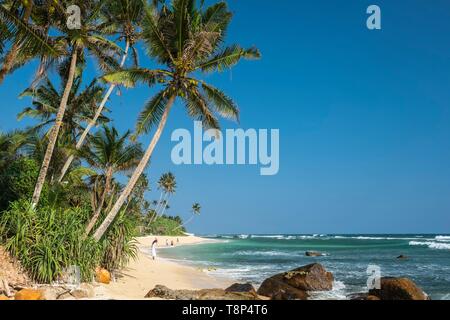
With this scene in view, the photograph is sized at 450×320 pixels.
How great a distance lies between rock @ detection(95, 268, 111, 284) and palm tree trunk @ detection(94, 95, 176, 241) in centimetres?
119

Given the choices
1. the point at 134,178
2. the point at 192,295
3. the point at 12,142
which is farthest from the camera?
the point at 12,142

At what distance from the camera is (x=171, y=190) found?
→ 87.3 meters

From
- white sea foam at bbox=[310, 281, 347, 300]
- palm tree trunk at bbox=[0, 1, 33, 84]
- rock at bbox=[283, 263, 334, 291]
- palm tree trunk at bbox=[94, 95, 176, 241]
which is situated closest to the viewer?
palm tree trunk at bbox=[0, 1, 33, 84]

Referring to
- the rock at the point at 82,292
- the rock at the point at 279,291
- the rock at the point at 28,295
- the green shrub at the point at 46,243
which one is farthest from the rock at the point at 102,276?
the rock at the point at 279,291

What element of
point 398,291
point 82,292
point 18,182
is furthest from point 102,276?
point 398,291

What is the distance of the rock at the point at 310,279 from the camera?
18.3 metres

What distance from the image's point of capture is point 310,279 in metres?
18.7

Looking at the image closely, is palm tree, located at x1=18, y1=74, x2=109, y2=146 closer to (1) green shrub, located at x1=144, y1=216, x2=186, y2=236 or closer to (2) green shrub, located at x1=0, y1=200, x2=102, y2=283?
(2) green shrub, located at x1=0, y1=200, x2=102, y2=283

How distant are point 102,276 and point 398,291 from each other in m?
11.3

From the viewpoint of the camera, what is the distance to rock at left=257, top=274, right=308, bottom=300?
55.2ft

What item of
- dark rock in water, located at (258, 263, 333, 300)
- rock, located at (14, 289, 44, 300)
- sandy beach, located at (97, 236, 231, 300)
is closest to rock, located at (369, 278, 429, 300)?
dark rock in water, located at (258, 263, 333, 300)

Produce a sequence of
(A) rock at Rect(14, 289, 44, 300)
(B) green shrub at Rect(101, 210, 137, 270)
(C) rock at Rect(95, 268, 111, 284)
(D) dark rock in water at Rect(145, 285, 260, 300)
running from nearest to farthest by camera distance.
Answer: (A) rock at Rect(14, 289, 44, 300) → (D) dark rock in water at Rect(145, 285, 260, 300) → (C) rock at Rect(95, 268, 111, 284) → (B) green shrub at Rect(101, 210, 137, 270)

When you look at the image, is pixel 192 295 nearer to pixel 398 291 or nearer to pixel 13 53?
pixel 398 291

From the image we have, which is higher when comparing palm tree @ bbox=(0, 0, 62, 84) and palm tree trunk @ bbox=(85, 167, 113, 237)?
palm tree @ bbox=(0, 0, 62, 84)
